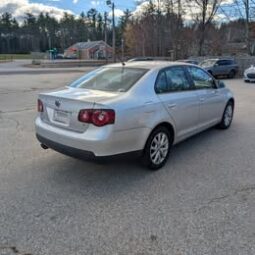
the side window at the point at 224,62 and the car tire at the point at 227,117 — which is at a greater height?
the side window at the point at 224,62

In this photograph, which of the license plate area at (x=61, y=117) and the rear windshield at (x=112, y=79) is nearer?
the license plate area at (x=61, y=117)

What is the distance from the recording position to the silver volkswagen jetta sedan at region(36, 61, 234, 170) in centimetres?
376

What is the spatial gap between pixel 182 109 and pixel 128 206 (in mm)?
1993

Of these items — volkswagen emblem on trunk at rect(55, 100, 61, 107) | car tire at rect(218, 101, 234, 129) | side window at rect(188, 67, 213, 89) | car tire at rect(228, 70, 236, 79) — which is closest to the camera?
volkswagen emblem on trunk at rect(55, 100, 61, 107)

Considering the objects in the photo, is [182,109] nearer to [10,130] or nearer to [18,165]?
[18,165]

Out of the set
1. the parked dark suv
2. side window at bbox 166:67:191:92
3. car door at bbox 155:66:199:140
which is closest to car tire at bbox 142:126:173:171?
car door at bbox 155:66:199:140

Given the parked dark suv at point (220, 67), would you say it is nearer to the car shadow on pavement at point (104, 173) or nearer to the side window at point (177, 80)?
the side window at point (177, 80)

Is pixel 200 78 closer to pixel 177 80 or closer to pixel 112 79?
pixel 177 80

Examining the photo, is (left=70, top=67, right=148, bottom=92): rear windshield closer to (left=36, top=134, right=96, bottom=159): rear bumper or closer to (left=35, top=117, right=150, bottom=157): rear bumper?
(left=35, top=117, right=150, bottom=157): rear bumper

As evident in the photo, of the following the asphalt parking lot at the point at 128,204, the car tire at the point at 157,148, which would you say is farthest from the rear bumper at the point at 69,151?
Result: the car tire at the point at 157,148

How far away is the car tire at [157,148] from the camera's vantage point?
14.1 feet

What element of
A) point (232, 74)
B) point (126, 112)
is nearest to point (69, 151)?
point (126, 112)

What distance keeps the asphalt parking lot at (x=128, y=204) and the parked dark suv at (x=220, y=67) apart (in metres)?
18.0

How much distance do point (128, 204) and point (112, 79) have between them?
1.97 meters
